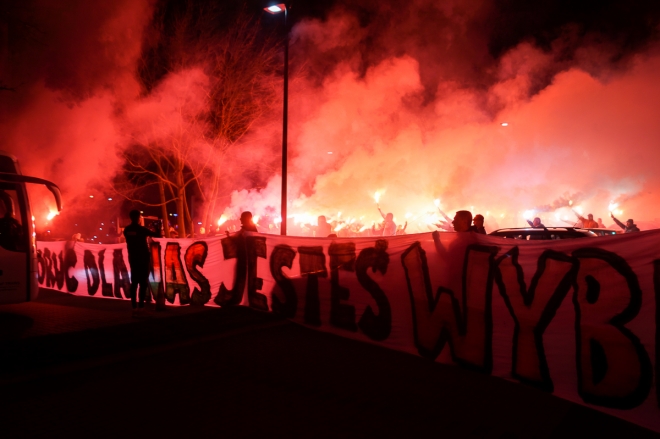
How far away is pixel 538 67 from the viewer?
1916 cm

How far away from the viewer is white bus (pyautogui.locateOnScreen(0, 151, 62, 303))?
765 centimetres

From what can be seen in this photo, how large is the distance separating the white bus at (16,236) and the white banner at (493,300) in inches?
118

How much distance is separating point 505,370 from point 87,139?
13.8m

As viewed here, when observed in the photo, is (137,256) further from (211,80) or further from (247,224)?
(211,80)

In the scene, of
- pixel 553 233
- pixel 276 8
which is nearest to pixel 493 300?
pixel 553 233

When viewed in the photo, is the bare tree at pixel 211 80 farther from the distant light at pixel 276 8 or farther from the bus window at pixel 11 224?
the bus window at pixel 11 224

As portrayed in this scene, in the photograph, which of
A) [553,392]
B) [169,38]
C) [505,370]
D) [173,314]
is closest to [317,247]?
[173,314]

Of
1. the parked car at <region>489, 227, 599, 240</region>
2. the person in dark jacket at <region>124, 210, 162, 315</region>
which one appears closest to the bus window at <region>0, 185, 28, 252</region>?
the person in dark jacket at <region>124, 210, 162, 315</region>

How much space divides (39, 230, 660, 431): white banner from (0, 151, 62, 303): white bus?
3.00m

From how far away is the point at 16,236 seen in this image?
785 centimetres

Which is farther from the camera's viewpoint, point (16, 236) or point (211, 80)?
point (211, 80)

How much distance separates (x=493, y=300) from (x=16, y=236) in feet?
22.7

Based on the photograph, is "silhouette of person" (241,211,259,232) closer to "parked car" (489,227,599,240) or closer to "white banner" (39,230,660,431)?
"white banner" (39,230,660,431)

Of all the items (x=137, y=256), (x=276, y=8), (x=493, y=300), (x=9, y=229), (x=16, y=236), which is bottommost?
(x=493, y=300)
